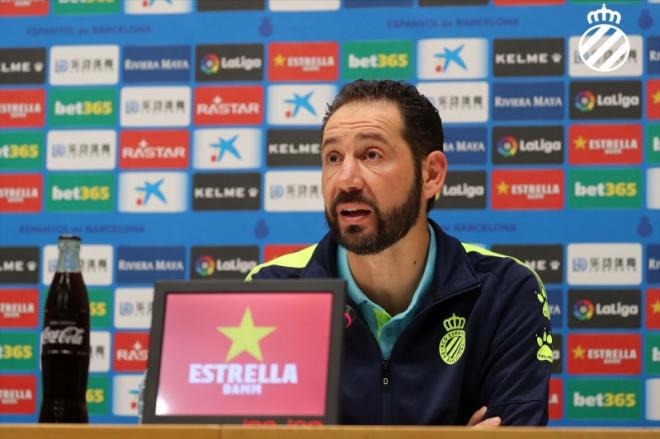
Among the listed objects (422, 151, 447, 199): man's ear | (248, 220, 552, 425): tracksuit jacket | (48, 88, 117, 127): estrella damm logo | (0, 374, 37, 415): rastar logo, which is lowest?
(0, 374, 37, 415): rastar logo

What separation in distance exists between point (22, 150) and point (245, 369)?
2411mm

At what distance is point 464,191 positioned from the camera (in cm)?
307

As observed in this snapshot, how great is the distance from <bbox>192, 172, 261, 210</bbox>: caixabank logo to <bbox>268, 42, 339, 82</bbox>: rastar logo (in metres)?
0.36

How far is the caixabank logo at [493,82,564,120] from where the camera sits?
10.0ft

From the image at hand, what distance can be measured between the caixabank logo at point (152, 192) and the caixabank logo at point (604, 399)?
1446 millimetres

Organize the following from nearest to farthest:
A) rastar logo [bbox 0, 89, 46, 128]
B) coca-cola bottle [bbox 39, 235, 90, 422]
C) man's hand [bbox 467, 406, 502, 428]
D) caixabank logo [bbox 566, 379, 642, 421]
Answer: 1. coca-cola bottle [bbox 39, 235, 90, 422]
2. man's hand [bbox 467, 406, 502, 428]
3. caixabank logo [bbox 566, 379, 642, 421]
4. rastar logo [bbox 0, 89, 46, 128]

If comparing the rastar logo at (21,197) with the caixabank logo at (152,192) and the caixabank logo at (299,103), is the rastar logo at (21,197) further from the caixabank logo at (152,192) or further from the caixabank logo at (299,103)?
the caixabank logo at (299,103)

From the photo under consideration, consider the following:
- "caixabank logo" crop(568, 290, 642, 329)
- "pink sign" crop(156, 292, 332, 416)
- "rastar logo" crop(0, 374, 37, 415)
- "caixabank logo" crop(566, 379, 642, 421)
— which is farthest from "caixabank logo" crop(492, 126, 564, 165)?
"pink sign" crop(156, 292, 332, 416)

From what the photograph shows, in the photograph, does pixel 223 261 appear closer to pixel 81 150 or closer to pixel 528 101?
pixel 81 150

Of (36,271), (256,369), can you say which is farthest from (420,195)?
(36,271)

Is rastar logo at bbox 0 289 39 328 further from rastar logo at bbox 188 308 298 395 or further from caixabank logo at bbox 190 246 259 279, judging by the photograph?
rastar logo at bbox 188 308 298 395

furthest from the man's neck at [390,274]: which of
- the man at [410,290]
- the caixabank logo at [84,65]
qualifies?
the caixabank logo at [84,65]

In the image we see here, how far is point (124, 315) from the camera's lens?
3160 mm

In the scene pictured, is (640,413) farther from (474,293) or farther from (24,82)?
(24,82)
